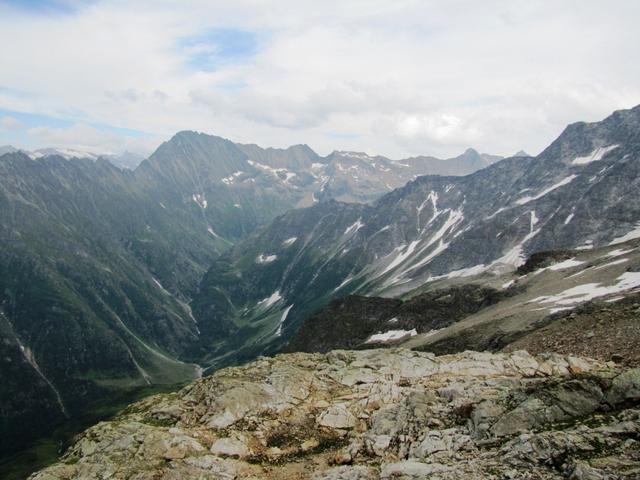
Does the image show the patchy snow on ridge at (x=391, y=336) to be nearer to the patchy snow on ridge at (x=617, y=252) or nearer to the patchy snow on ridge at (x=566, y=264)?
the patchy snow on ridge at (x=566, y=264)

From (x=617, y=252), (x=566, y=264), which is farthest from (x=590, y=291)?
(x=566, y=264)

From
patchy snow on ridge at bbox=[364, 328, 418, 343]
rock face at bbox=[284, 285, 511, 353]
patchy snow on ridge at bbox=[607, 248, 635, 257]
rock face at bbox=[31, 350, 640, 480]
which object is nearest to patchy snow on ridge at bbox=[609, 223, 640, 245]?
patchy snow on ridge at bbox=[607, 248, 635, 257]

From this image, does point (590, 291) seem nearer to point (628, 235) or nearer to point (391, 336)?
point (391, 336)

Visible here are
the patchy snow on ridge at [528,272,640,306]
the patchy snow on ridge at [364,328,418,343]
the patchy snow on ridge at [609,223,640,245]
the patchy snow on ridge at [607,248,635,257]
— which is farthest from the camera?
the patchy snow on ridge at [609,223,640,245]

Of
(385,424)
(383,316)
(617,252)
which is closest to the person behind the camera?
(385,424)

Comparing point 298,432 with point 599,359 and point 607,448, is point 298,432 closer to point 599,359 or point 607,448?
point 607,448

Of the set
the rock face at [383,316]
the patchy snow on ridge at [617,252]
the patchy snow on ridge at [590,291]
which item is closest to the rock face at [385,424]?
the patchy snow on ridge at [590,291]

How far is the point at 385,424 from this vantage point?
32.1 m

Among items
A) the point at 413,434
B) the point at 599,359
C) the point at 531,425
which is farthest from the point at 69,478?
the point at 599,359

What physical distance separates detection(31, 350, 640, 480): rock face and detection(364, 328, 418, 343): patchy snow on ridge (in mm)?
66957

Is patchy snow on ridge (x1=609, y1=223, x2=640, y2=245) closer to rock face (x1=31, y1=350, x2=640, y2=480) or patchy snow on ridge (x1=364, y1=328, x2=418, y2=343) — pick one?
patchy snow on ridge (x1=364, y1=328, x2=418, y2=343)

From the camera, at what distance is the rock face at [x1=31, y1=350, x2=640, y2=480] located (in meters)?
22.9

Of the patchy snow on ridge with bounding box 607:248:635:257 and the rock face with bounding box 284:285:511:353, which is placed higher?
the patchy snow on ridge with bounding box 607:248:635:257

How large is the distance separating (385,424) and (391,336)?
285 ft
